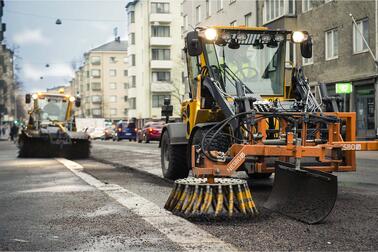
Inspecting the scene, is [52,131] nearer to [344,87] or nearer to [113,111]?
[344,87]

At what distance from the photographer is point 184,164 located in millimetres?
11836

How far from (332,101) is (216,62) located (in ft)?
7.39

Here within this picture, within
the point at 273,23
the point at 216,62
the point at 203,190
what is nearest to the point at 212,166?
the point at 203,190

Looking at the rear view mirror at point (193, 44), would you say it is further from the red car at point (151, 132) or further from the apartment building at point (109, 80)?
the apartment building at point (109, 80)

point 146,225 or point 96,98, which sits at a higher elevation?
point 96,98

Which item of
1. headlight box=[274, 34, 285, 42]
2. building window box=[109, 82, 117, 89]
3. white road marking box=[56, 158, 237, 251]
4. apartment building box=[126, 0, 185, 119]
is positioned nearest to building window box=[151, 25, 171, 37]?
apartment building box=[126, 0, 185, 119]

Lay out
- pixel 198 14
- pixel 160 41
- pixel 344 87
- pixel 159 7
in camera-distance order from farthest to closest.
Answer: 1. pixel 160 41
2. pixel 159 7
3. pixel 198 14
4. pixel 344 87

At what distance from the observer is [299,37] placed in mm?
10984

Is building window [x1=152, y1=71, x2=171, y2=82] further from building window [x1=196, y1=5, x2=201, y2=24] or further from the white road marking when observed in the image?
the white road marking

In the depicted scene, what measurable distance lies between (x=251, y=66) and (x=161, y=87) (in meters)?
67.5

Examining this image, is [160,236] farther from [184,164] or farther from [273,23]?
[273,23]

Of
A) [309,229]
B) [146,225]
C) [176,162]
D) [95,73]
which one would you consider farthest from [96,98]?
[309,229]

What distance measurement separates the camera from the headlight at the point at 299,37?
10.9m

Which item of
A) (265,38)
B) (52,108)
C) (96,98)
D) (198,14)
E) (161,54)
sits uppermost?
(161,54)
